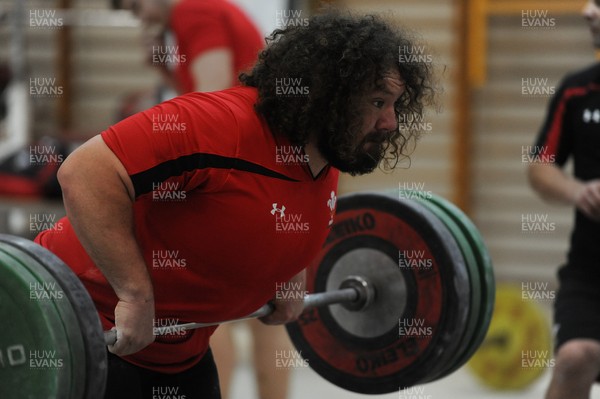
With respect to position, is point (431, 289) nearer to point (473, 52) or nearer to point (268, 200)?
point (268, 200)

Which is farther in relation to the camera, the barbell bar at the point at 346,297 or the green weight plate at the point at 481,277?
the green weight plate at the point at 481,277

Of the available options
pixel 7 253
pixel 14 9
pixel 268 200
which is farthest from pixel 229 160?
pixel 14 9

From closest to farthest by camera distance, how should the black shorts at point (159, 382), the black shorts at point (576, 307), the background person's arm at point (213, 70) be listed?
the black shorts at point (159, 382), the black shorts at point (576, 307), the background person's arm at point (213, 70)

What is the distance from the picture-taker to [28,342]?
1800 millimetres

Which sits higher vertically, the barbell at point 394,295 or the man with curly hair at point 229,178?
the man with curly hair at point 229,178

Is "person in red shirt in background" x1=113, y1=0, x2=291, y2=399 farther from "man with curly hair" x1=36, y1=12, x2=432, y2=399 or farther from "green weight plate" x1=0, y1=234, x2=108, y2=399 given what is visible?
"green weight plate" x1=0, y1=234, x2=108, y2=399

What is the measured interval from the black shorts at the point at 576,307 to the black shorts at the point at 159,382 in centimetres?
104

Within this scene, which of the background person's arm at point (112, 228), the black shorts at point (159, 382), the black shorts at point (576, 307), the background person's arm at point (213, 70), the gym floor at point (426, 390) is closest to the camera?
the background person's arm at point (112, 228)

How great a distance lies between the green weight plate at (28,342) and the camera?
1760mm

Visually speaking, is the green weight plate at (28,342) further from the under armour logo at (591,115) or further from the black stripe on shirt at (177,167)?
the under armour logo at (591,115)

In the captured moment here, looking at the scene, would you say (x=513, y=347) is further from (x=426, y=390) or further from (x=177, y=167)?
(x=177, y=167)

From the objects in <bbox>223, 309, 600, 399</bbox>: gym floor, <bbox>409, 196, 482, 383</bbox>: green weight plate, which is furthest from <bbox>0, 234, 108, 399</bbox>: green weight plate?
<bbox>223, 309, 600, 399</bbox>: gym floor

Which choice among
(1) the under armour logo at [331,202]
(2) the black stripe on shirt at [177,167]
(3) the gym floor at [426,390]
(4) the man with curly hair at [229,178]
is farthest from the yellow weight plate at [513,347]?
(2) the black stripe on shirt at [177,167]

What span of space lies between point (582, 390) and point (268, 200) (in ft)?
4.05
